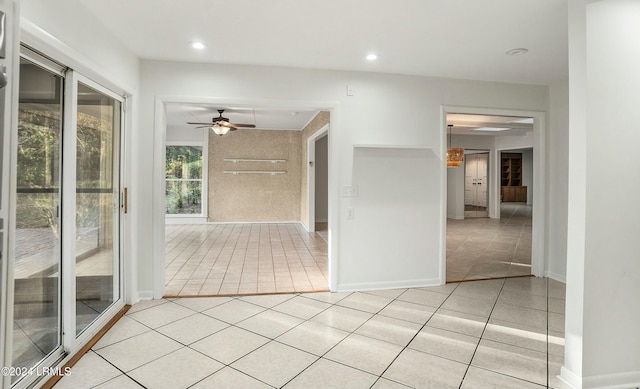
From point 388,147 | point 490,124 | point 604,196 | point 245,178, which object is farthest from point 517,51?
point 245,178

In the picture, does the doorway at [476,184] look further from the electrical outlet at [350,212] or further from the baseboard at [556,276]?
the electrical outlet at [350,212]

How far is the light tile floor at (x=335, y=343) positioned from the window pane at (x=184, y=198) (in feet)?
19.2

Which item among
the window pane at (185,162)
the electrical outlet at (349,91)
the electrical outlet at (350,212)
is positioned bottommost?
the electrical outlet at (350,212)

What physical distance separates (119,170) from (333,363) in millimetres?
2511

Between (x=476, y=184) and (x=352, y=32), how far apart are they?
36.0 ft

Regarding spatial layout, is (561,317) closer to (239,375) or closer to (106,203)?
(239,375)

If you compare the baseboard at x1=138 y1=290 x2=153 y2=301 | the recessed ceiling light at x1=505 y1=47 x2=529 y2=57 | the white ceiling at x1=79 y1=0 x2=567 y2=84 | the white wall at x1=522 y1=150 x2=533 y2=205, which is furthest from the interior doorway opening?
the white wall at x1=522 y1=150 x2=533 y2=205

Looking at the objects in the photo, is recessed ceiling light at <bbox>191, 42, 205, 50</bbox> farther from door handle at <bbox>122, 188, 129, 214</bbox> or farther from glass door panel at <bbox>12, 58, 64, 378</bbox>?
door handle at <bbox>122, 188, 129, 214</bbox>

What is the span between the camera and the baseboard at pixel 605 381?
198cm

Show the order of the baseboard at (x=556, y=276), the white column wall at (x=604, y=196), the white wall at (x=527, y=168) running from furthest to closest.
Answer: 1. the white wall at (x=527, y=168)
2. the baseboard at (x=556, y=276)
3. the white column wall at (x=604, y=196)

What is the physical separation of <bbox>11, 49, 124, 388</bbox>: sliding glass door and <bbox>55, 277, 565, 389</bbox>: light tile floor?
0.25 meters

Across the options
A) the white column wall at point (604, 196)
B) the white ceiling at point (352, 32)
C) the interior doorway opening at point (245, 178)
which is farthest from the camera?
the interior doorway opening at point (245, 178)

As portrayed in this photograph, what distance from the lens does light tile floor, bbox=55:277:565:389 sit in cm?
208

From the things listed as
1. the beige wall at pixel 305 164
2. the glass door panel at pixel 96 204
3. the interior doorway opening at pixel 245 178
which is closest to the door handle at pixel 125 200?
the glass door panel at pixel 96 204
